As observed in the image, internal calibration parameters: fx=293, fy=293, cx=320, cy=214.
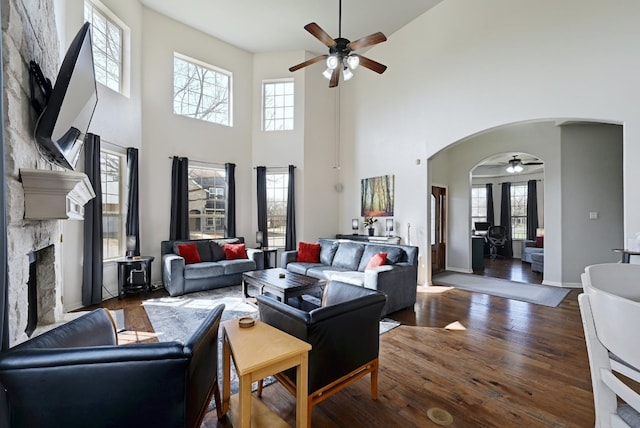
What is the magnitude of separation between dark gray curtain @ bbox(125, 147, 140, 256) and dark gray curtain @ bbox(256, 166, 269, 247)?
2.39 meters

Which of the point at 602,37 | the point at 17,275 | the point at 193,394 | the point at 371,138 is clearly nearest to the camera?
the point at 193,394

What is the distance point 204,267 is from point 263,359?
12.3 feet

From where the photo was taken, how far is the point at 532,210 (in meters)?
8.95

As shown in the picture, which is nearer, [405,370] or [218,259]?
[405,370]

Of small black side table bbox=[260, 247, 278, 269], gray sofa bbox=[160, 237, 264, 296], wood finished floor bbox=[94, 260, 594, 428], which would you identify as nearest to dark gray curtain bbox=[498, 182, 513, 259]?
wood finished floor bbox=[94, 260, 594, 428]

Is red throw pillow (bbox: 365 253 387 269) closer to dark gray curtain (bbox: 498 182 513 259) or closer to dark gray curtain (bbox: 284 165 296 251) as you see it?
dark gray curtain (bbox: 284 165 296 251)

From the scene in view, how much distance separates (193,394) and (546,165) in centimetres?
661

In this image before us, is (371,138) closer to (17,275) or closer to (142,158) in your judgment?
(142,158)

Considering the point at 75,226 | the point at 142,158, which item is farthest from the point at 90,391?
the point at 142,158

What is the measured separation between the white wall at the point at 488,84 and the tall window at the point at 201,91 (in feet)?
9.23

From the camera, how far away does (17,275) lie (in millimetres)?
1598

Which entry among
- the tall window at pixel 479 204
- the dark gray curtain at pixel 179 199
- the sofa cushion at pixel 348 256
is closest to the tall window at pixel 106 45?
the dark gray curtain at pixel 179 199

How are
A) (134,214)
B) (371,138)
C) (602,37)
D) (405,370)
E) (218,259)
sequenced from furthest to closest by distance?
(371,138) → (218,259) → (134,214) → (602,37) → (405,370)

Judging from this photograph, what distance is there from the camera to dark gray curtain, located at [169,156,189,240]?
5.47 meters
